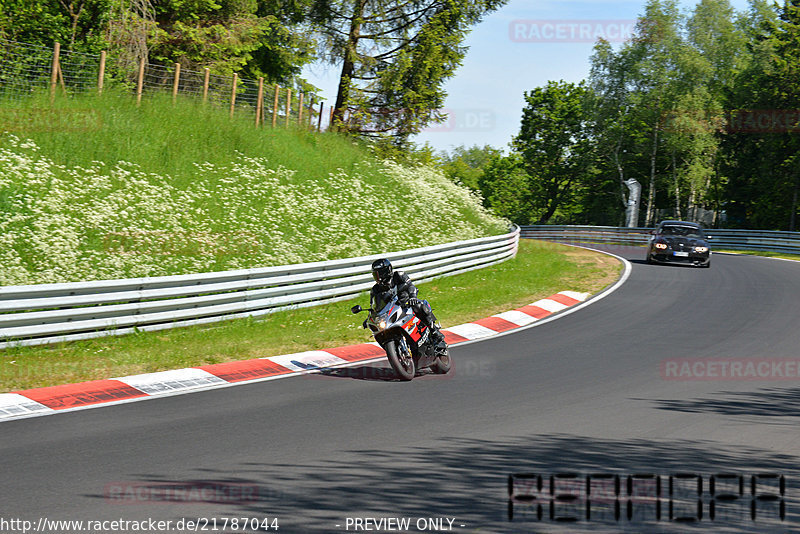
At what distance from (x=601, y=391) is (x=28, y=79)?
20.1m

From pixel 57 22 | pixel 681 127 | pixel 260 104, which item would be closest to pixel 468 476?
pixel 260 104

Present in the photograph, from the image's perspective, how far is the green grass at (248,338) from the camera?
35.0ft

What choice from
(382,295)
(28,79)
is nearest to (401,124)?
(28,79)

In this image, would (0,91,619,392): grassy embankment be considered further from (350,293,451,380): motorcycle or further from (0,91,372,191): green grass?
(350,293,451,380): motorcycle

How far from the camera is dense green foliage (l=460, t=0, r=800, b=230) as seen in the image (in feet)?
181

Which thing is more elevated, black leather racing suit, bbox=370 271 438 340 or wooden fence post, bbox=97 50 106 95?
wooden fence post, bbox=97 50 106 95

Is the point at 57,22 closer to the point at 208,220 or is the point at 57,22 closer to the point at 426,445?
the point at 208,220

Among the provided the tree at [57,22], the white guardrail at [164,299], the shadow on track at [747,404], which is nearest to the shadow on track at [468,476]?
the shadow on track at [747,404]

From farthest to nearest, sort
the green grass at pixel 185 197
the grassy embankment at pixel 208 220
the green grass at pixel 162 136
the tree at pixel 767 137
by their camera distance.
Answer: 1. the tree at pixel 767 137
2. the green grass at pixel 162 136
3. the green grass at pixel 185 197
4. the grassy embankment at pixel 208 220

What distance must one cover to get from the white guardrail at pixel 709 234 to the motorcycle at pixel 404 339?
113ft

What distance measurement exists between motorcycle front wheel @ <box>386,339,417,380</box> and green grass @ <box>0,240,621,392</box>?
8.60ft

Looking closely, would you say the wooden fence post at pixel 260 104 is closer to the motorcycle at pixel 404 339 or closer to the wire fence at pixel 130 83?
the wire fence at pixel 130 83

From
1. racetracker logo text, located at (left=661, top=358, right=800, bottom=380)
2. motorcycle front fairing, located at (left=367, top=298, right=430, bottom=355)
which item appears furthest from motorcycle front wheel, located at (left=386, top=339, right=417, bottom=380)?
racetracker logo text, located at (left=661, top=358, right=800, bottom=380)

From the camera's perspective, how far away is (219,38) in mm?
35875
